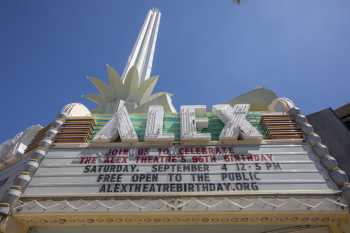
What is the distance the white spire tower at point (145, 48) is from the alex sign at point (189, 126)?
13550 millimetres

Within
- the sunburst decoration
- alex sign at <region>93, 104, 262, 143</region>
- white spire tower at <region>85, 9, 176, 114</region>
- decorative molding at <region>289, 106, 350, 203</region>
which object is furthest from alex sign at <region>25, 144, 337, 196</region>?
the sunburst decoration

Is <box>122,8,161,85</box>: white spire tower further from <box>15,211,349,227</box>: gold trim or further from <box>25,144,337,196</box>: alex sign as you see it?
<box>15,211,349,227</box>: gold trim

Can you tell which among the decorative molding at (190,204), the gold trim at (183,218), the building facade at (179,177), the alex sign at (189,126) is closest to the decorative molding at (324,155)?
the building facade at (179,177)

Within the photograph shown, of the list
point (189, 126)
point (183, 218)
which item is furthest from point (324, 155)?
point (183, 218)

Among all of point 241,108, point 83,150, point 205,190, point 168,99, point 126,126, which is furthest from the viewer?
point 168,99

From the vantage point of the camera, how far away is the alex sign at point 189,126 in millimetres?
8477

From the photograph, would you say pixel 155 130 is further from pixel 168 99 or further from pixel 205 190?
pixel 168 99

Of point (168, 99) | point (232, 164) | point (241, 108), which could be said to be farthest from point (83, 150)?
point (168, 99)

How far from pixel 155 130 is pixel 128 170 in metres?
1.74

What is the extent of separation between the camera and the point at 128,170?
25.1 ft

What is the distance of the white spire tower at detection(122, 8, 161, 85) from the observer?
24938 millimetres

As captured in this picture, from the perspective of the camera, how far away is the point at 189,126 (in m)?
9.04

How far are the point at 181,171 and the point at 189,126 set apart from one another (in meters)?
1.94

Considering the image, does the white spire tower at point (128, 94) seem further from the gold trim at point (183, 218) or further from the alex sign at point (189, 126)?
the gold trim at point (183, 218)
